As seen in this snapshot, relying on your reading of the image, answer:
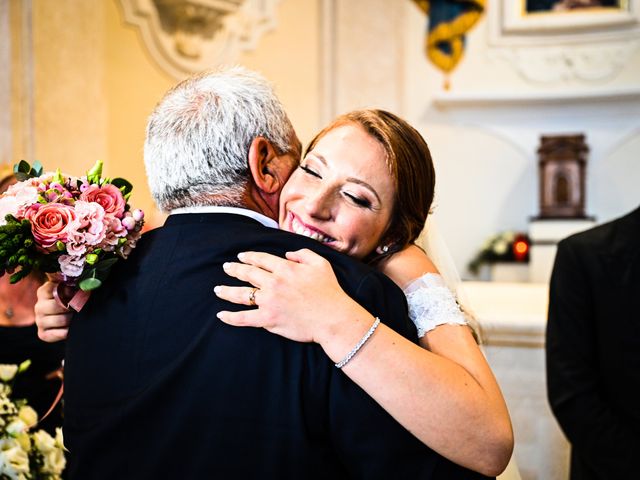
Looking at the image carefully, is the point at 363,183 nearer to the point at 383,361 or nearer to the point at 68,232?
the point at 383,361

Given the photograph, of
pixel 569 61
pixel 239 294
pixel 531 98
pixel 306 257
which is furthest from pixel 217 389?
pixel 569 61

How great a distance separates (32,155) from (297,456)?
14.5 ft

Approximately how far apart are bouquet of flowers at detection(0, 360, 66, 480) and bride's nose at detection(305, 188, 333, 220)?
120 cm

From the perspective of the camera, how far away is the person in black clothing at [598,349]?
260 centimetres

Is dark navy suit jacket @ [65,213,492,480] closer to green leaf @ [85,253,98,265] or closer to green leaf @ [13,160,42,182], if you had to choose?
green leaf @ [85,253,98,265]

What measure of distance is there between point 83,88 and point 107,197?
4224 mm

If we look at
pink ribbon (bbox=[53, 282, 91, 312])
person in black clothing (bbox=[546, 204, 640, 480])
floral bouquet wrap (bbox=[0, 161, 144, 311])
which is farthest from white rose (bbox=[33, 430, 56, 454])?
person in black clothing (bbox=[546, 204, 640, 480])

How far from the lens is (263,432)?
57.7 inches

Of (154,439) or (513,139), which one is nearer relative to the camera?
(154,439)

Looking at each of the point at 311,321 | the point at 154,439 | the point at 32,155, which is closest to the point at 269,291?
the point at 311,321

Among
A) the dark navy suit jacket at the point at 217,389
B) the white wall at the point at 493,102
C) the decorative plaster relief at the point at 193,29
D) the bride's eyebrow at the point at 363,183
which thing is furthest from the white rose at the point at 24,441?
the white wall at the point at 493,102

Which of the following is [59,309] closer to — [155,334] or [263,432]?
[155,334]

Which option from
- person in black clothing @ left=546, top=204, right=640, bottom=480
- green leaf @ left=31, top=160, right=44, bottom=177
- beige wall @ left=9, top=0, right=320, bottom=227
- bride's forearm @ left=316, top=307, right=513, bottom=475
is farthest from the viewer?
beige wall @ left=9, top=0, right=320, bottom=227

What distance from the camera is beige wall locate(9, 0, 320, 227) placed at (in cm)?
526
